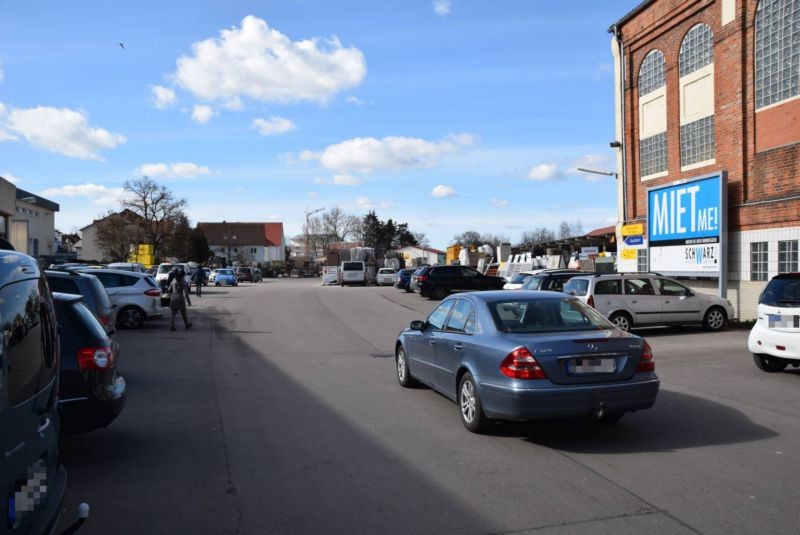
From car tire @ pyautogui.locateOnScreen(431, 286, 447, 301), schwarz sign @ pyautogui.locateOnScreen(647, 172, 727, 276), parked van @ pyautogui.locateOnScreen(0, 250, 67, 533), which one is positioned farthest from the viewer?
car tire @ pyautogui.locateOnScreen(431, 286, 447, 301)

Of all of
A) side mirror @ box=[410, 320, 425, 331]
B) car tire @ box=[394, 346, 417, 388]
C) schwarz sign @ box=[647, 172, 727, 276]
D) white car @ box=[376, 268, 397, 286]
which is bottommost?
white car @ box=[376, 268, 397, 286]

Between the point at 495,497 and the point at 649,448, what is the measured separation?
208cm

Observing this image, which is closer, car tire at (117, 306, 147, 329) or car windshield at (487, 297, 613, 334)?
car windshield at (487, 297, 613, 334)

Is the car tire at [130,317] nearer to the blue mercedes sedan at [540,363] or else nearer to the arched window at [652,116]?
the blue mercedes sedan at [540,363]

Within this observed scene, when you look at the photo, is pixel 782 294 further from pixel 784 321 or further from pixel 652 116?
pixel 652 116

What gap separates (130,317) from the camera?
1850 cm

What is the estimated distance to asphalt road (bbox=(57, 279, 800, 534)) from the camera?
4648mm

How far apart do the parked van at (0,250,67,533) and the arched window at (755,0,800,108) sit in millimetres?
19437

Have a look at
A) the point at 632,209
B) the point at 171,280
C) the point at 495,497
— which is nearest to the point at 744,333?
the point at 632,209

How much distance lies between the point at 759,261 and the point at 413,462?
54.4ft

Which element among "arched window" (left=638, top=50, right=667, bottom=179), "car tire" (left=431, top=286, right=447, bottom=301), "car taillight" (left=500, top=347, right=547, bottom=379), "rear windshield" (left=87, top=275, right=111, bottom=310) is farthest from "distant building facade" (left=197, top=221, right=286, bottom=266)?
"car taillight" (left=500, top=347, right=547, bottom=379)

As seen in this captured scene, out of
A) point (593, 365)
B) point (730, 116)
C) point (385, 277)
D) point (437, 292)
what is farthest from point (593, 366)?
point (385, 277)

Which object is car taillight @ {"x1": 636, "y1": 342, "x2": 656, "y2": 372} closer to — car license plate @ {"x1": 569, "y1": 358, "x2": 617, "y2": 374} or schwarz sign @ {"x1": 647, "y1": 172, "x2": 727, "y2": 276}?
car license plate @ {"x1": 569, "y1": 358, "x2": 617, "y2": 374}

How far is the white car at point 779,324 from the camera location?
32.1 feet
